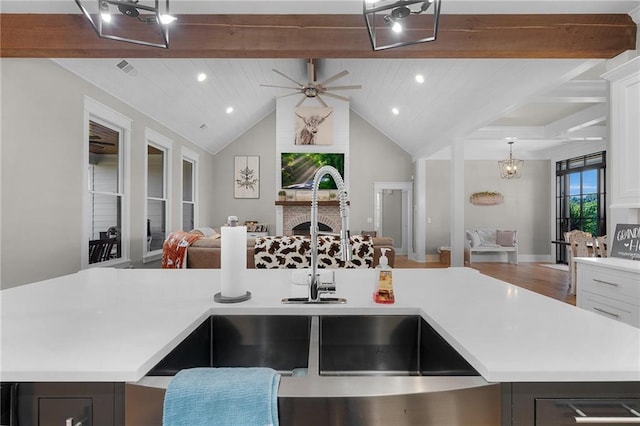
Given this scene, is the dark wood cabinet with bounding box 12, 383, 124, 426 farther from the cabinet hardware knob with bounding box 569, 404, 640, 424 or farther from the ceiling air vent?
the ceiling air vent

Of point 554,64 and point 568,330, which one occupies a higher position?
point 554,64

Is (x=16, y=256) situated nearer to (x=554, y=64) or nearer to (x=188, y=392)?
(x=188, y=392)

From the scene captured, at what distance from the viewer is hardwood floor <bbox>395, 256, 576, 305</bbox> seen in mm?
4715

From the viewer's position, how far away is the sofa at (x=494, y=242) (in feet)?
25.0

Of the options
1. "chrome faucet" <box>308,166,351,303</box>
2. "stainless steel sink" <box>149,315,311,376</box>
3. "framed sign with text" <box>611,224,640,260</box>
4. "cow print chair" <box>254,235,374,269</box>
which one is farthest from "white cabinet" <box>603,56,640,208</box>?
"stainless steel sink" <box>149,315,311,376</box>

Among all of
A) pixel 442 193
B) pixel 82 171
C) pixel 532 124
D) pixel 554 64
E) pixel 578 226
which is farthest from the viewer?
pixel 442 193

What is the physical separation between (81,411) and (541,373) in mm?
909

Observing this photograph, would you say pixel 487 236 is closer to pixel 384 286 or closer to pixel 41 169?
pixel 384 286

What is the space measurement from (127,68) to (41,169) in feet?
5.23

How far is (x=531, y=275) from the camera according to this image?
605 cm

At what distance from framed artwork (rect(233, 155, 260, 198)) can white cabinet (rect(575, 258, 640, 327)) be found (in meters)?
6.98

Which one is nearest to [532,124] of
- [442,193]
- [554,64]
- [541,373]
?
[442,193]

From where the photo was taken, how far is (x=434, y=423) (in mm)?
623

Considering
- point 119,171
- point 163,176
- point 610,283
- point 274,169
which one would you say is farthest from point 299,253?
point 274,169
